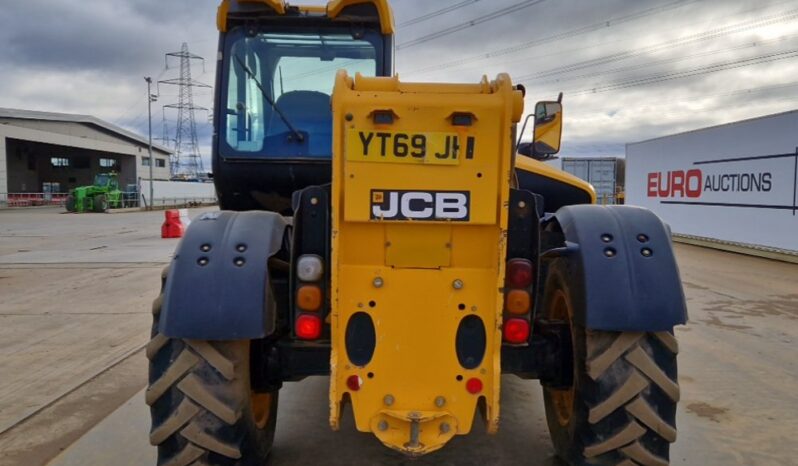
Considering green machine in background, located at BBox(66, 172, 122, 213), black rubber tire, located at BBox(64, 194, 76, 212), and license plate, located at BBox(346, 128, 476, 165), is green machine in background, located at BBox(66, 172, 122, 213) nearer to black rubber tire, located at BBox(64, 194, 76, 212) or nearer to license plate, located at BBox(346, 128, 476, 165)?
black rubber tire, located at BBox(64, 194, 76, 212)

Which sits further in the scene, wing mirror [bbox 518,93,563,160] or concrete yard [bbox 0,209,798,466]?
wing mirror [bbox 518,93,563,160]

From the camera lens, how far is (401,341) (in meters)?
2.58

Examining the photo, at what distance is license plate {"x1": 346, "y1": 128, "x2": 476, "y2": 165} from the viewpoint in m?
2.52

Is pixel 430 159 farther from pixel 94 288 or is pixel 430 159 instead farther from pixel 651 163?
pixel 651 163

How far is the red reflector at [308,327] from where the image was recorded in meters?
2.74

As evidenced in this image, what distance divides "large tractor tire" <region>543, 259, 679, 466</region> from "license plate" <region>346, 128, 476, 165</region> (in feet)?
2.95

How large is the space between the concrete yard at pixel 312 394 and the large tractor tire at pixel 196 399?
0.92 m

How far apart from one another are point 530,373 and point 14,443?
10.6 feet

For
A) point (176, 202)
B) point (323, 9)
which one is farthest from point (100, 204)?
point (323, 9)

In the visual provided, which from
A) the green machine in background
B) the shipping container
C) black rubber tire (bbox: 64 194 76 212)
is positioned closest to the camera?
the shipping container

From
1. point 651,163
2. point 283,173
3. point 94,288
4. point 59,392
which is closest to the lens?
point 283,173

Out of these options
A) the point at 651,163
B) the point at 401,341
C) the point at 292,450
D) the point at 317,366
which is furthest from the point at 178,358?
the point at 651,163

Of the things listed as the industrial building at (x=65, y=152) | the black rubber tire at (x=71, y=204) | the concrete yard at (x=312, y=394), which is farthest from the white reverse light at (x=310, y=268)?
the industrial building at (x=65, y=152)

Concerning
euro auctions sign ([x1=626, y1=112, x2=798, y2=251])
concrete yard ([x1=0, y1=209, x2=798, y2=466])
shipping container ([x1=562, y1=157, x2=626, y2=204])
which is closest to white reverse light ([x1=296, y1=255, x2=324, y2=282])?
concrete yard ([x1=0, y1=209, x2=798, y2=466])
